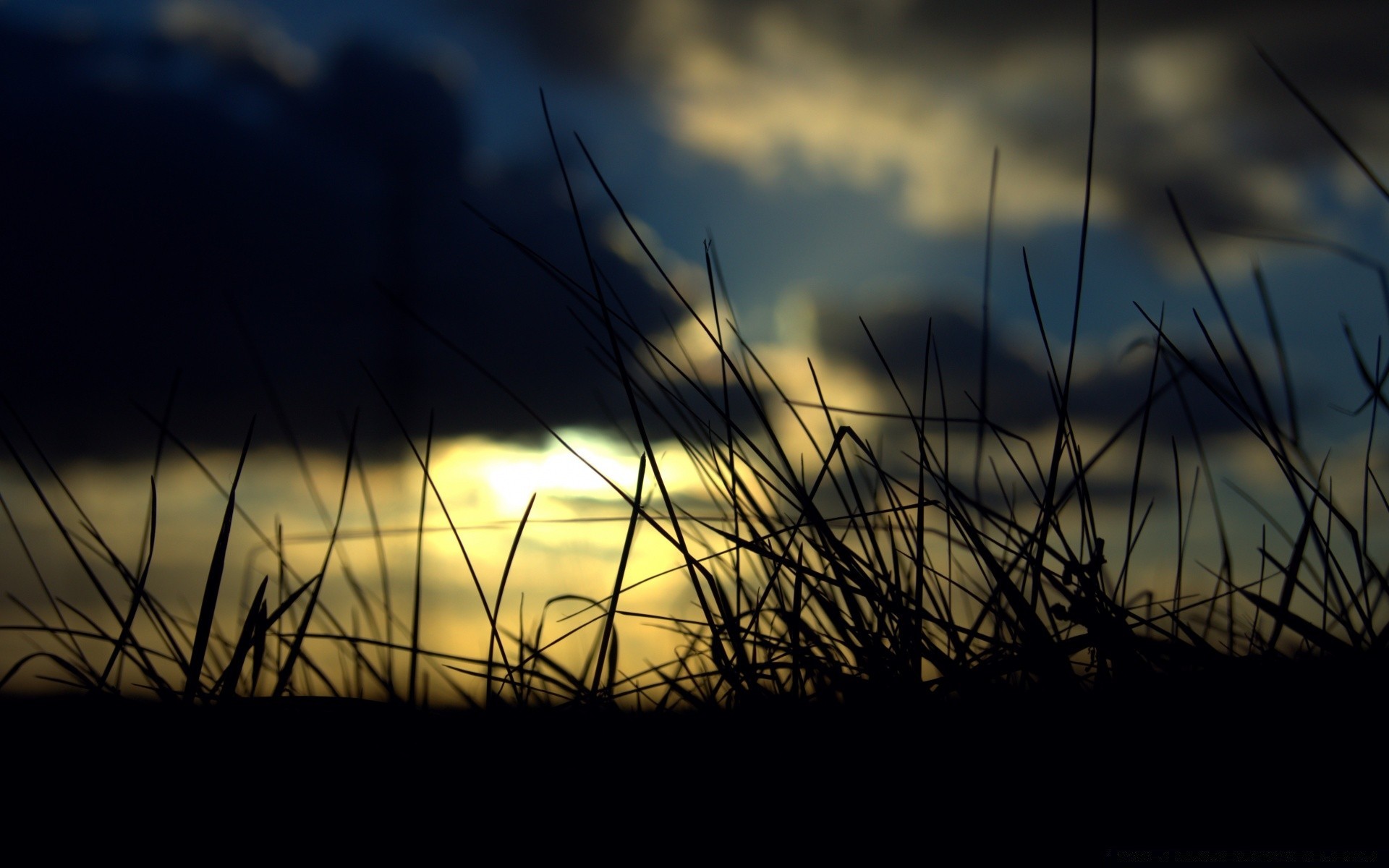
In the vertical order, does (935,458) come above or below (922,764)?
above

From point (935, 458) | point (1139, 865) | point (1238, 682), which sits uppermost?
point (935, 458)

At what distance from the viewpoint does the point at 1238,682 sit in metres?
0.72

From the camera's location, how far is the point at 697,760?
710 millimetres

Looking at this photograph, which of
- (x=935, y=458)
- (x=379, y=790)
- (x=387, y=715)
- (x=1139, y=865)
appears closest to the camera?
(x=1139, y=865)

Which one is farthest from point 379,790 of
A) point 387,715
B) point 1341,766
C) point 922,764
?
point 1341,766

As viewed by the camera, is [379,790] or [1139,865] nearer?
[1139,865]

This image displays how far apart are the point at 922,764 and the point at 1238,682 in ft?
0.99

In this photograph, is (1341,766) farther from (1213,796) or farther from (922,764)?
(922,764)

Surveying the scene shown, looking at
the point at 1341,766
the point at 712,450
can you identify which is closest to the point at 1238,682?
the point at 1341,766

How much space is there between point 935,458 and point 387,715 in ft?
2.43

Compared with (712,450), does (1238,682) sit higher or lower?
lower

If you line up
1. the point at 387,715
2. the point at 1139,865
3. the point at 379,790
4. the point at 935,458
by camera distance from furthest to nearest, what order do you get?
the point at 935,458
the point at 387,715
the point at 379,790
the point at 1139,865

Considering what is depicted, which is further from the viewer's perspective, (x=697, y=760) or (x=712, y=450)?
(x=712, y=450)

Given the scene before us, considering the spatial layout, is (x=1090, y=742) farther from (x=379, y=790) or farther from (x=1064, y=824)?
(x=379, y=790)
